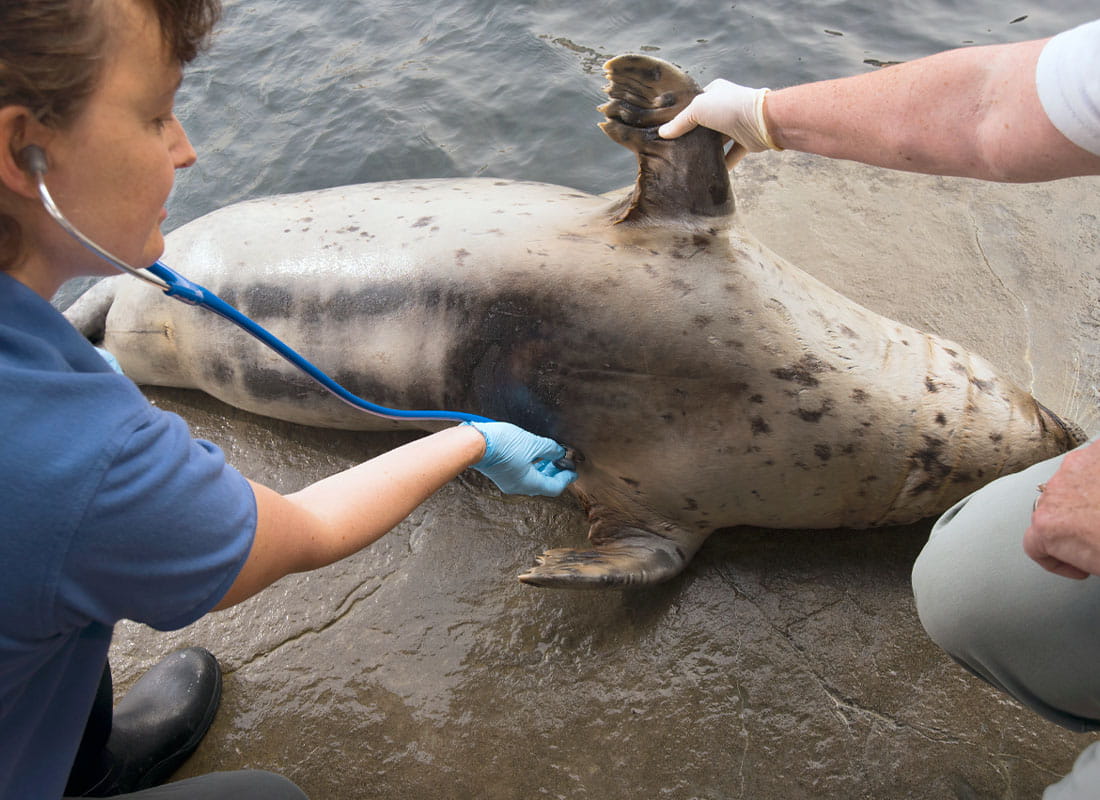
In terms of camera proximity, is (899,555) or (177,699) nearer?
(177,699)

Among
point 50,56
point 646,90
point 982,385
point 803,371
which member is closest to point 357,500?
point 50,56

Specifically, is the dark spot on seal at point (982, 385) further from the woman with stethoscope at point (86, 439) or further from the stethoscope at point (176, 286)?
the woman with stethoscope at point (86, 439)

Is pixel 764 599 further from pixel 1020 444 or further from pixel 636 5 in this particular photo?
pixel 636 5

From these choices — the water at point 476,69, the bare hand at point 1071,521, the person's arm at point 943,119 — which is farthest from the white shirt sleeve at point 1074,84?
the water at point 476,69

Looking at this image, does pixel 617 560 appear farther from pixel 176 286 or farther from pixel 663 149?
pixel 176 286

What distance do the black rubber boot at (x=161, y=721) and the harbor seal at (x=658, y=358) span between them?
1089 millimetres

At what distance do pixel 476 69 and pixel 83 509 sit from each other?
5.29m

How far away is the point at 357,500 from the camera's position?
6.32 ft

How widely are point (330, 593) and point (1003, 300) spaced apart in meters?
2.98

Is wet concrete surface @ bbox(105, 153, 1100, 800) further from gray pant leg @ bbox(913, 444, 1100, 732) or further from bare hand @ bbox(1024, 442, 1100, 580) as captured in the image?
bare hand @ bbox(1024, 442, 1100, 580)

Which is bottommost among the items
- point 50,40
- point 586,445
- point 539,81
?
point 586,445

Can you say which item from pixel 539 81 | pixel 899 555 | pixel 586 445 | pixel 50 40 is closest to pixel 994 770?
pixel 899 555

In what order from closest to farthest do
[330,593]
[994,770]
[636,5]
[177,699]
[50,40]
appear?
[50,40], [994,770], [177,699], [330,593], [636,5]

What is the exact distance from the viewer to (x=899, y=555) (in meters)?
2.93
